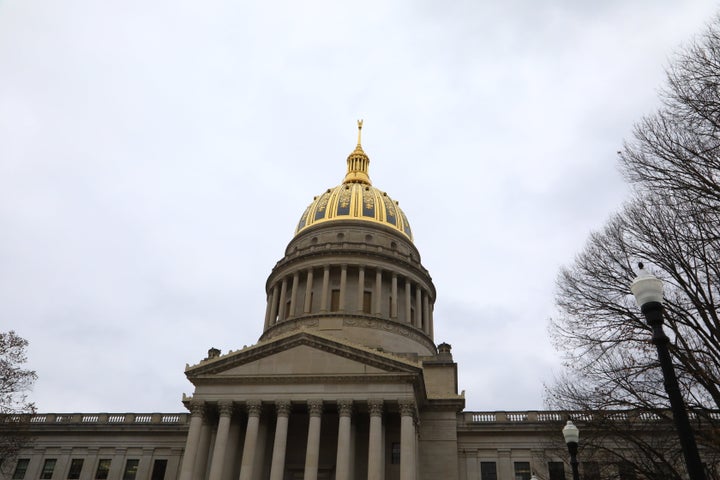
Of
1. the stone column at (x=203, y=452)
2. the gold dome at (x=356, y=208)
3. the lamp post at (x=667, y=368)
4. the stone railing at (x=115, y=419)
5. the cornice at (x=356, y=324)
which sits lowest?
the lamp post at (x=667, y=368)

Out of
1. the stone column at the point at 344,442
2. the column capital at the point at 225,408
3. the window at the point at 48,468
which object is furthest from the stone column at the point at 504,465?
the window at the point at 48,468

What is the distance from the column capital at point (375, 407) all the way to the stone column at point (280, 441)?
516 centimetres

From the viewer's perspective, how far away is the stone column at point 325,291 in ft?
176

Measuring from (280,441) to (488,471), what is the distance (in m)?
15.7

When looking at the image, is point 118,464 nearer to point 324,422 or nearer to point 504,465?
point 324,422

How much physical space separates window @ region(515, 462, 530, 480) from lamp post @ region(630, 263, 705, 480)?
112 feet

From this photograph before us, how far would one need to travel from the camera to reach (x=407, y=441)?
1362 inches

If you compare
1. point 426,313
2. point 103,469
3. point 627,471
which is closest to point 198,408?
point 103,469

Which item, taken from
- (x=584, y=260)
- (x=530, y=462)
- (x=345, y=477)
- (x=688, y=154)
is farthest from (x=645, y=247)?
(x=530, y=462)

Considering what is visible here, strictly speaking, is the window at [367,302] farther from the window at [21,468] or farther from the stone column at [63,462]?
the window at [21,468]

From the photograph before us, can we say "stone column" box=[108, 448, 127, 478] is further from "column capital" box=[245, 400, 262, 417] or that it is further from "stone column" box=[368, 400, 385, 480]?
"stone column" box=[368, 400, 385, 480]

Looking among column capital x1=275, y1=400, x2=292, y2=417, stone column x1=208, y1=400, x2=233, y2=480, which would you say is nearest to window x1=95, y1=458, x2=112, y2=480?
stone column x1=208, y1=400, x2=233, y2=480

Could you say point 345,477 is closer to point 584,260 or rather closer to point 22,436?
point 584,260

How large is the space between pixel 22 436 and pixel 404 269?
34.7 m
